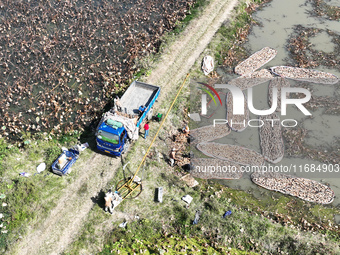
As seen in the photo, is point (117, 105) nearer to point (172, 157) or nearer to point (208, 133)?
point (172, 157)

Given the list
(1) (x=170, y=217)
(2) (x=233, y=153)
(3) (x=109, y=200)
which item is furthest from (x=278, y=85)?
(3) (x=109, y=200)

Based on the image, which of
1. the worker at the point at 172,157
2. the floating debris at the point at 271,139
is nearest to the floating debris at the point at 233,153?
the floating debris at the point at 271,139

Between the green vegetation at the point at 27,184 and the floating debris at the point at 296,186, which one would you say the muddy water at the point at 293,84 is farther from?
the green vegetation at the point at 27,184

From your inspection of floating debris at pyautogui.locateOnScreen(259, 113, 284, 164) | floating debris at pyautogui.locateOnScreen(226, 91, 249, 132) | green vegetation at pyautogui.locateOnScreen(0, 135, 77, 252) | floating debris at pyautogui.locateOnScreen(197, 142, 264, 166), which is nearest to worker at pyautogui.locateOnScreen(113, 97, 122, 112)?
green vegetation at pyautogui.locateOnScreen(0, 135, 77, 252)

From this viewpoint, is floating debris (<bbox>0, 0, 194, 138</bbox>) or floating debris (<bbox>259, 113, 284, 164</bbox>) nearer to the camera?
floating debris (<bbox>259, 113, 284, 164</bbox>)

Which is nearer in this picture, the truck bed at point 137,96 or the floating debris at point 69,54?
the truck bed at point 137,96

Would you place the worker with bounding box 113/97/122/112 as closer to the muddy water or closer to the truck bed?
the truck bed

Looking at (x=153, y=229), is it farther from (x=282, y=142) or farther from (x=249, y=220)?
(x=282, y=142)
